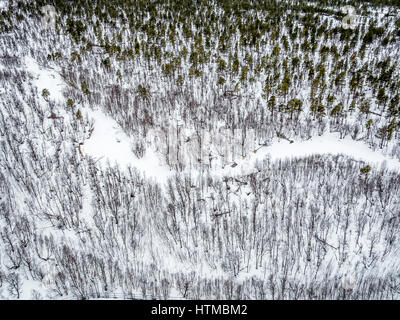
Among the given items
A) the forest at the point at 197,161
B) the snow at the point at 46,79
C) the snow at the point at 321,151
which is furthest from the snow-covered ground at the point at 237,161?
the snow at the point at 46,79

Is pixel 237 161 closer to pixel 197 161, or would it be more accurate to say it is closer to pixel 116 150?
pixel 197 161

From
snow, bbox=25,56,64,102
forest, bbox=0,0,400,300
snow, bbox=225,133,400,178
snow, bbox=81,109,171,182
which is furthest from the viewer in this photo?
snow, bbox=25,56,64,102

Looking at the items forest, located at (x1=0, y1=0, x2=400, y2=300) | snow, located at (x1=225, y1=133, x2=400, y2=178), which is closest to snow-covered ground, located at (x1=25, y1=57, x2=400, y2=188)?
snow, located at (x1=225, y1=133, x2=400, y2=178)

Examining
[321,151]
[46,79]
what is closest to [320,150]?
[321,151]

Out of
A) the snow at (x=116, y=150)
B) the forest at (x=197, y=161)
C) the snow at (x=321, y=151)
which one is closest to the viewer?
the forest at (x=197, y=161)

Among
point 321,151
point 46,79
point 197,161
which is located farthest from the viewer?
point 46,79

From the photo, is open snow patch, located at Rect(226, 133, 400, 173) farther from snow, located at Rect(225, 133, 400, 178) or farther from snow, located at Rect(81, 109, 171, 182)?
snow, located at Rect(81, 109, 171, 182)

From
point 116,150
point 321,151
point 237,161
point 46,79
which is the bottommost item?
point 237,161

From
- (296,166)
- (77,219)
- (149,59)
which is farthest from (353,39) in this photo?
(77,219)

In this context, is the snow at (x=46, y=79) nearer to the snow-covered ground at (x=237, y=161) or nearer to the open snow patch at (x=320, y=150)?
the snow-covered ground at (x=237, y=161)

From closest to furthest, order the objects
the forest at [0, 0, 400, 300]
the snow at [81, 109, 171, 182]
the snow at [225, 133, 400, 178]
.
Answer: the forest at [0, 0, 400, 300]
the snow at [225, 133, 400, 178]
the snow at [81, 109, 171, 182]
